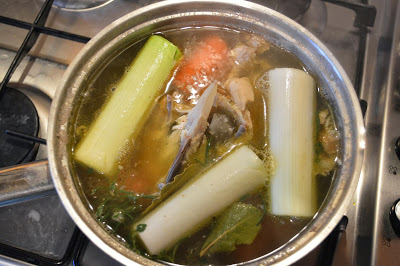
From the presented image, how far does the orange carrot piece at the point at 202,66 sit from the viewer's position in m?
1.37

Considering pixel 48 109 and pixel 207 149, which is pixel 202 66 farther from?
pixel 48 109

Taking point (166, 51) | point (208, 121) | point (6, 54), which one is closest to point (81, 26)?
point (6, 54)

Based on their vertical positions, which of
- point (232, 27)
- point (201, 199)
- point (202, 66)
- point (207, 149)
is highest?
point (232, 27)

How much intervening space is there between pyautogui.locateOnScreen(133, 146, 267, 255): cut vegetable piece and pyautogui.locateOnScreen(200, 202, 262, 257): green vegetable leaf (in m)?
0.04

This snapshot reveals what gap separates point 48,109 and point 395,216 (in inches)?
60.9

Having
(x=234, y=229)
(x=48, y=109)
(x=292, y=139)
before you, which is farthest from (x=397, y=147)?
(x=48, y=109)

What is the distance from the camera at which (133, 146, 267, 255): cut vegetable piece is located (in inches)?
44.3

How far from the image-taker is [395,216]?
1300 millimetres

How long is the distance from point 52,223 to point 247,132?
34.8 inches

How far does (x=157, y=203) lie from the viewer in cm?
117

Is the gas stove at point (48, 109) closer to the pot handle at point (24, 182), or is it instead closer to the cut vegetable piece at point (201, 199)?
the pot handle at point (24, 182)

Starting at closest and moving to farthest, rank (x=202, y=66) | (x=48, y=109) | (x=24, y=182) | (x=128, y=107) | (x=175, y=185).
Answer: (x=24, y=182) < (x=175, y=185) < (x=128, y=107) < (x=202, y=66) < (x=48, y=109)

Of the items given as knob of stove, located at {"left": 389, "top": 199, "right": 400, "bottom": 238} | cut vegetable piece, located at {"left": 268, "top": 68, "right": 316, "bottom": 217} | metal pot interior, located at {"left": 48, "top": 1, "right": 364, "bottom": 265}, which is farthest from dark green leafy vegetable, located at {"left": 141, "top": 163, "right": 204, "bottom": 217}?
knob of stove, located at {"left": 389, "top": 199, "right": 400, "bottom": 238}

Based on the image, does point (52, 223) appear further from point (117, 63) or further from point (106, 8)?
point (106, 8)
